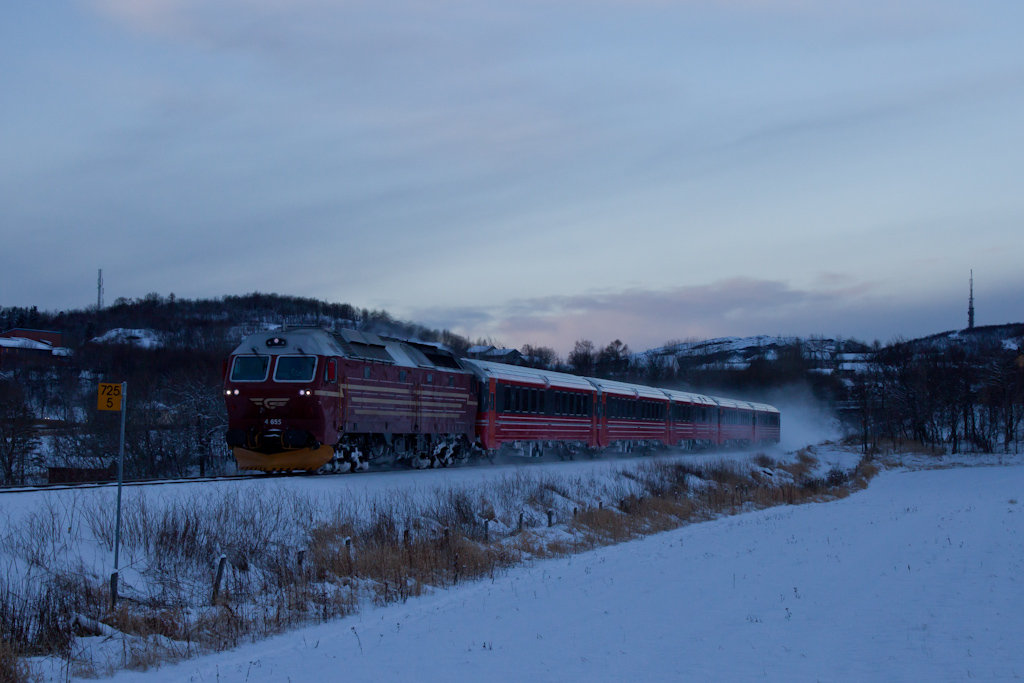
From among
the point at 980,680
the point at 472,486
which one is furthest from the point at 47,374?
the point at 980,680

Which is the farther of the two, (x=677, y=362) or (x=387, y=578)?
(x=677, y=362)

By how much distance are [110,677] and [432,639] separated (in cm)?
382

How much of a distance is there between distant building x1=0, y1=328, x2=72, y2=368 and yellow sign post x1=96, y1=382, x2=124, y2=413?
100739 mm

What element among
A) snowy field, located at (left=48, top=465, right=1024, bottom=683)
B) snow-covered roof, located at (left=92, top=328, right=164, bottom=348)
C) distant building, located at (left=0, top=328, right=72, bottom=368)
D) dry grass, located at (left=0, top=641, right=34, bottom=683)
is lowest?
snowy field, located at (left=48, top=465, right=1024, bottom=683)

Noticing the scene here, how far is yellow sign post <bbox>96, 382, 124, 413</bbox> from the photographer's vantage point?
12.0 m

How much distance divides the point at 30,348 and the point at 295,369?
109852 mm

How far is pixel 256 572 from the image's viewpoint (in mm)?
13859

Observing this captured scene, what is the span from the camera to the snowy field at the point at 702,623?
9.03 m

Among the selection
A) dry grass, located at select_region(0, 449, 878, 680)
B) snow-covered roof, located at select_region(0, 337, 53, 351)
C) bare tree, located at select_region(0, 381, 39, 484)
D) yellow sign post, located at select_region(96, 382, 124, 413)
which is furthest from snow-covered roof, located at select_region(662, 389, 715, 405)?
snow-covered roof, located at select_region(0, 337, 53, 351)

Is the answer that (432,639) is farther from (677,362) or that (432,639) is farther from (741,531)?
(677,362)

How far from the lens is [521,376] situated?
32.9 meters

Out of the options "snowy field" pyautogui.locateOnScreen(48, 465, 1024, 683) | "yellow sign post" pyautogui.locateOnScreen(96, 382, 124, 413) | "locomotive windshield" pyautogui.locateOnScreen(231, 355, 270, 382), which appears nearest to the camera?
"snowy field" pyautogui.locateOnScreen(48, 465, 1024, 683)

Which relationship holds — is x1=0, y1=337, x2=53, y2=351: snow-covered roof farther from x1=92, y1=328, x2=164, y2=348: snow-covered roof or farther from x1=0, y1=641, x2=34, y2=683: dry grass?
x1=0, y1=641, x2=34, y2=683: dry grass

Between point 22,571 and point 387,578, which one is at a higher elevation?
point 22,571
